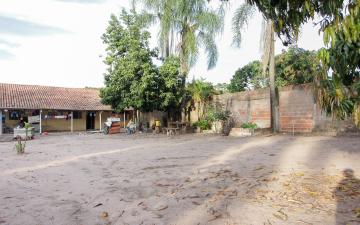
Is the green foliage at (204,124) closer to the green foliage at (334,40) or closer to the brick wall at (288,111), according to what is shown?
the brick wall at (288,111)

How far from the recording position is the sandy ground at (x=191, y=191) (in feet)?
13.8

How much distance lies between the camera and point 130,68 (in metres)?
19.8

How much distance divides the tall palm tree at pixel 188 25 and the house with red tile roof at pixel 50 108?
448 inches

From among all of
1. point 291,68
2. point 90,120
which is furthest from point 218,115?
point 90,120

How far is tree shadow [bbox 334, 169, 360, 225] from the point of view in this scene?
12.7 feet

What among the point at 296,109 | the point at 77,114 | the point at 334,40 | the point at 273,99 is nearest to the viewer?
the point at 334,40

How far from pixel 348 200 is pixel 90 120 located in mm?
29104

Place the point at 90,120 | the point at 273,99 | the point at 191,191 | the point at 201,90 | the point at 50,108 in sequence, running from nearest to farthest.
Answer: the point at 191,191, the point at 273,99, the point at 201,90, the point at 50,108, the point at 90,120

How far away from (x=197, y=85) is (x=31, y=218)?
17047 mm

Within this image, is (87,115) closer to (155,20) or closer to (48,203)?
(155,20)

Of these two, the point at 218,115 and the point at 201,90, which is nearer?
the point at 218,115

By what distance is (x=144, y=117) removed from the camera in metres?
27.0

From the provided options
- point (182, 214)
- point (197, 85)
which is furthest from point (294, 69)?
point (182, 214)

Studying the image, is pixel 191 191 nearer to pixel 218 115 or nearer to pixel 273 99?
pixel 273 99
